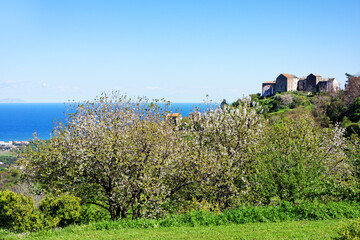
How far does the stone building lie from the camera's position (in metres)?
108

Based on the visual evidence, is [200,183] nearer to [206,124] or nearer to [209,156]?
[209,156]

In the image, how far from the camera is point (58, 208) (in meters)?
14.0

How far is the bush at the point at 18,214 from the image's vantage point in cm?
1343

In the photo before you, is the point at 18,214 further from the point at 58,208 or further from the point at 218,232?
the point at 218,232

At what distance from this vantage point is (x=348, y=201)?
16.0 meters

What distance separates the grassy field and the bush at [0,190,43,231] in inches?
Result: 22.7

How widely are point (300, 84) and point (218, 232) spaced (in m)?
126

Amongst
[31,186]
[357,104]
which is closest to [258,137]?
[31,186]

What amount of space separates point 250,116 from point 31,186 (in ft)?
48.1

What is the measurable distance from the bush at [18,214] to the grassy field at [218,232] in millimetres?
576

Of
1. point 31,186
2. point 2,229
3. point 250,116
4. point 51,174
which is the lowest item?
point 2,229

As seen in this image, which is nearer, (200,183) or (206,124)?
(200,183)

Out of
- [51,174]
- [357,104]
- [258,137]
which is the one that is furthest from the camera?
[357,104]

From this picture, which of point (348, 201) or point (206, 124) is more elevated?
point (206, 124)
